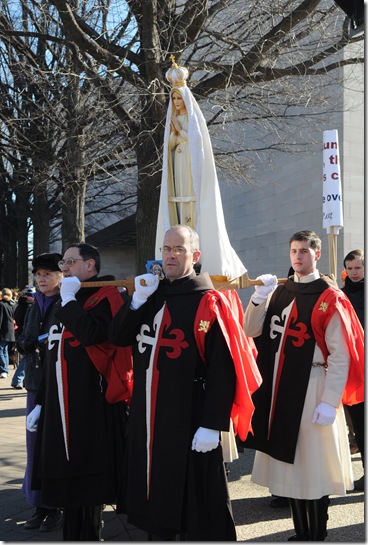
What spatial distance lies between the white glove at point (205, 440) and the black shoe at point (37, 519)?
2.10 m

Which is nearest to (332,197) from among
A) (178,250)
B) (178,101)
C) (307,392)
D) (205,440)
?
(178,101)

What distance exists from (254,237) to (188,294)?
16.8 metres

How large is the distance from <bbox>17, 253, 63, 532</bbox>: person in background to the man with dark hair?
743mm

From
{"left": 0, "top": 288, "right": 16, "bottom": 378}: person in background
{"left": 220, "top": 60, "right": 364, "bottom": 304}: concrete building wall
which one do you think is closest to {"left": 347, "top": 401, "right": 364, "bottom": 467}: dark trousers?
{"left": 220, "top": 60, "right": 364, "bottom": 304}: concrete building wall

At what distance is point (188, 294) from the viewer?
382 centimetres

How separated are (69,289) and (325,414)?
1.86 meters

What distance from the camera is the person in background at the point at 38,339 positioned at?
5078 mm

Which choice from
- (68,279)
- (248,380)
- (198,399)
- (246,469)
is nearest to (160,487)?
(198,399)

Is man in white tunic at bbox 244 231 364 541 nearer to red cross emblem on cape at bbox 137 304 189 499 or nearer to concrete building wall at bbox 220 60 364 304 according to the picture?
red cross emblem on cape at bbox 137 304 189 499

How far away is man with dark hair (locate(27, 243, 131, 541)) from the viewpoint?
424 centimetres

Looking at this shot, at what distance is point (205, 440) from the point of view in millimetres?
3512

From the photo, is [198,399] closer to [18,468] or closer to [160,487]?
[160,487]

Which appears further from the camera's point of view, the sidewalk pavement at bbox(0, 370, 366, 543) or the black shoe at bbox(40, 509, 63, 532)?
the black shoe at bbox(40, 509, 63, 532)

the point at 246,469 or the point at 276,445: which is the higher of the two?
the point at 276,445
